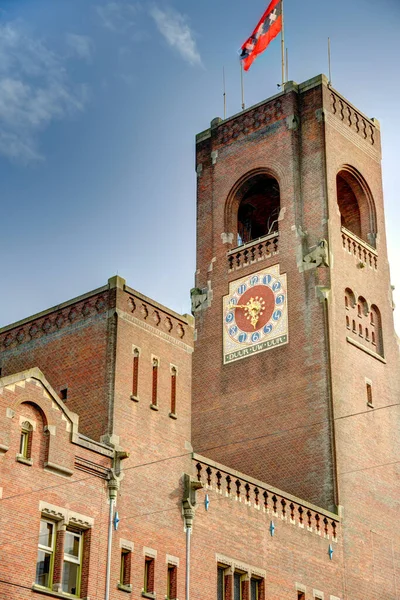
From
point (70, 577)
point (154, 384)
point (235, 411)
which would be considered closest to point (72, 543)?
point (70, 577)

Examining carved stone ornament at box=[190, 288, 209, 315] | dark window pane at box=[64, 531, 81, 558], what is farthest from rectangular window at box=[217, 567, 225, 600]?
carved stone ornament at box=[190, 288, 209, 315]

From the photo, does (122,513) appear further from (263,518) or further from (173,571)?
(263,518)

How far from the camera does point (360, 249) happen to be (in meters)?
56.5

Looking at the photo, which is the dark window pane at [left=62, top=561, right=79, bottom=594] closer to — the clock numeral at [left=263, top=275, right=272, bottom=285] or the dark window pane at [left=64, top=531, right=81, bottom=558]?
the dark window pane at [left=64, top=531, right=81, bottom=558]

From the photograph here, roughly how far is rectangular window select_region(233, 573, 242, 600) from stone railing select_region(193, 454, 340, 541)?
270 centimetres

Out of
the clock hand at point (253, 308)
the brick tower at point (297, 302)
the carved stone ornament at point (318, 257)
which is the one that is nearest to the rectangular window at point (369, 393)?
the brick tower at point (297, 302)

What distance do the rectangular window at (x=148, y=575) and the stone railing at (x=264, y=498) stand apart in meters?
4.07

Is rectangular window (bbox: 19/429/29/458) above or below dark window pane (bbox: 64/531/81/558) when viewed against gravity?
above

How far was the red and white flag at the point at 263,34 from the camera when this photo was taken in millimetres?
61219

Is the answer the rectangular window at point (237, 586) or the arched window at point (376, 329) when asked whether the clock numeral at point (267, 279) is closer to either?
the arched window at point (376, 329)

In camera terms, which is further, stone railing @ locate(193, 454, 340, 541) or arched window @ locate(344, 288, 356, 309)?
arched window @ locate(344, 288, 356, 309)

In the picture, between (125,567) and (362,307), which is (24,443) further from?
(362,307)

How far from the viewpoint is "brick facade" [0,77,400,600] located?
35.8m

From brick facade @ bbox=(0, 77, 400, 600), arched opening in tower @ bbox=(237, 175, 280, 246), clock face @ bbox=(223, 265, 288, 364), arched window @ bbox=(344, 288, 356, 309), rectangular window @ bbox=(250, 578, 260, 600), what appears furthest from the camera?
arched opening in tower @ bbox=(237, 175, 280, 246)
